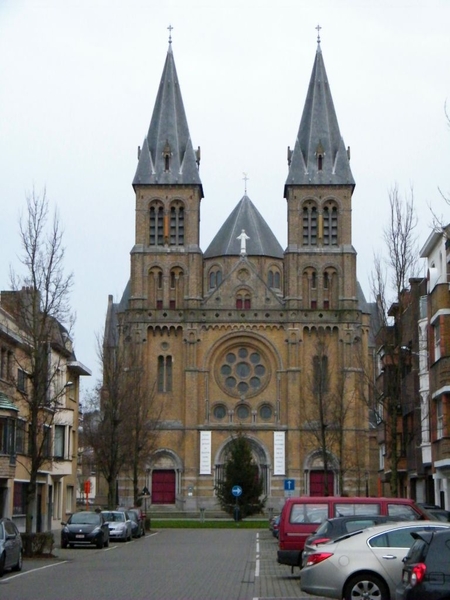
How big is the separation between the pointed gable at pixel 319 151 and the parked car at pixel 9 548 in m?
57.9

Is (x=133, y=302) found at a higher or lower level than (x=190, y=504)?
higher

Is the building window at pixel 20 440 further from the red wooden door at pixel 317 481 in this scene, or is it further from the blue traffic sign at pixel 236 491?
the red wooden door at pixel 317 481

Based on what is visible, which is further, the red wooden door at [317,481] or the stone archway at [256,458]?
the stone archway at [256,458]

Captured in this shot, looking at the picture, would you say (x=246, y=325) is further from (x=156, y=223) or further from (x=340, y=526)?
(x=340, y=526)

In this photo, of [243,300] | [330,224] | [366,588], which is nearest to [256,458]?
[243,300]

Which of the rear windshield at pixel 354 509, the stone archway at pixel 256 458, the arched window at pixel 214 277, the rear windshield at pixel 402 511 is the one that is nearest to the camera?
the rear windshield at pixel 402 511

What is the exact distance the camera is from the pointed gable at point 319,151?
82.4 metres

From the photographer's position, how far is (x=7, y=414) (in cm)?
4050

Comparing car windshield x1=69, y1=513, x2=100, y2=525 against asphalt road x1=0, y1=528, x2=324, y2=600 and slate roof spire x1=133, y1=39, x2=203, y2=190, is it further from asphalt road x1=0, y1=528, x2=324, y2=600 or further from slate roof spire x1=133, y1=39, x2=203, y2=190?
slate roof spire x1=133, y1=39, x2=203, y2=190

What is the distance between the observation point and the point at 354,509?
2511cm

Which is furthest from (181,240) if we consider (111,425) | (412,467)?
(412,467)

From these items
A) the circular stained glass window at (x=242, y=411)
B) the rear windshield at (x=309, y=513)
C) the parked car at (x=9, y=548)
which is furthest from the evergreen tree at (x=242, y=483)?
the rear windshield at (x=309, y=513)

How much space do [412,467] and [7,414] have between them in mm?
19383

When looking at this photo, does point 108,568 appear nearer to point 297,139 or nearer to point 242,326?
point 242,326
